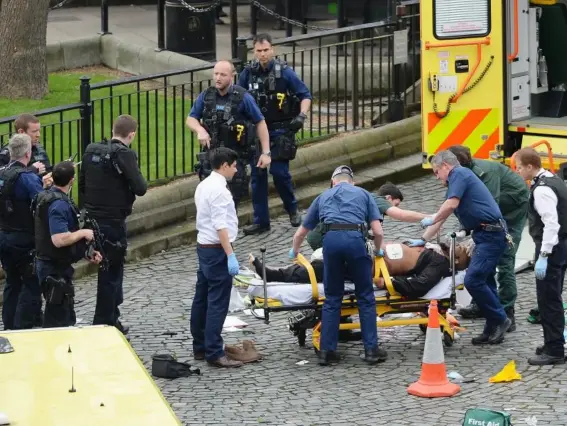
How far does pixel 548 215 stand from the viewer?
390 inches

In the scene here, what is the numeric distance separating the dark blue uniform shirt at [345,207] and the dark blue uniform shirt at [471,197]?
62 centimetres

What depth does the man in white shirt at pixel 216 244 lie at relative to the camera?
10.1 m

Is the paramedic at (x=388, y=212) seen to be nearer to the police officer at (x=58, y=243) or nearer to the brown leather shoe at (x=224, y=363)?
the brown leather shoe at (x=224, y=363)

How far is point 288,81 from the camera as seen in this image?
1335cm

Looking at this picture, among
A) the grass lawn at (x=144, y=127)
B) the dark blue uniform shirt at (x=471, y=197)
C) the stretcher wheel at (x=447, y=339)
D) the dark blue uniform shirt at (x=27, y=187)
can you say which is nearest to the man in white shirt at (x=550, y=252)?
the dark blue uniform shirt at (x=471, y=197)

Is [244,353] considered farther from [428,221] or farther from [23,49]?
[23,49]

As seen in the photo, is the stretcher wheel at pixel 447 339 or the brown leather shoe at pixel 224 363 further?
the stretcher wheel at pixel 447 339

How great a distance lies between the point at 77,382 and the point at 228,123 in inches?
266

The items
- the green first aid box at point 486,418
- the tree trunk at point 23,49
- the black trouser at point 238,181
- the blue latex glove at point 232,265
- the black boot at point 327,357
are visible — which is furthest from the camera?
the tree trunk at point 23,49

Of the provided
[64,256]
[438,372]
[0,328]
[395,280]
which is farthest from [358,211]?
[0,328]

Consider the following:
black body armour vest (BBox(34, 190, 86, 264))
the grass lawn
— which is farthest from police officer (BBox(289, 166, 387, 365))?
the grass lawn

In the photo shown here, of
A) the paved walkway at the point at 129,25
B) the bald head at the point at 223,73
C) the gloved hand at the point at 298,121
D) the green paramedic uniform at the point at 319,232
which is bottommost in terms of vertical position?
the green paramedic uniform at the point at 319,232

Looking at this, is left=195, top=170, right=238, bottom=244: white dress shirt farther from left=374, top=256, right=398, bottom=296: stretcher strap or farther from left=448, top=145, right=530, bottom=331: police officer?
left=448, top=145, right=530, bottom=331: police officer

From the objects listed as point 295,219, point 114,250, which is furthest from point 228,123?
point 114,250
